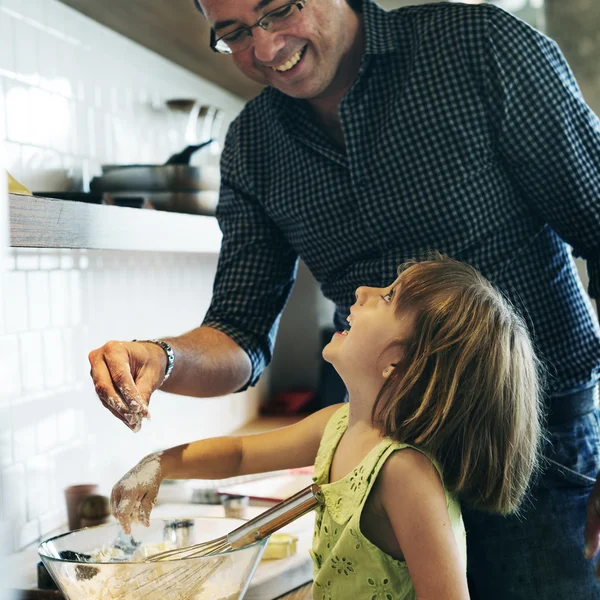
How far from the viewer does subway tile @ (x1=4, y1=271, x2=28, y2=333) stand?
62.4 inches

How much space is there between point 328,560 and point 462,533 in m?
0.19

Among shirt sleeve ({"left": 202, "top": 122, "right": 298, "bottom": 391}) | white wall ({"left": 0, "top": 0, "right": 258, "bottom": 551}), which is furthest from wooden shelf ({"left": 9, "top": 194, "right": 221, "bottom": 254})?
white wall ({"left": 0, "top": 0, "right": 258, "bottom": 551})

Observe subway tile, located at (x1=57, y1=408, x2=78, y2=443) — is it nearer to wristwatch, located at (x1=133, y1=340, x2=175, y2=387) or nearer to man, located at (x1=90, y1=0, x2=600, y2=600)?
man, located at (x1=90, y1=0, x2=600, y2=600)

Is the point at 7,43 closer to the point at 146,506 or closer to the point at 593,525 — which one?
the point at 146,506

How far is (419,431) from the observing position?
110 cm

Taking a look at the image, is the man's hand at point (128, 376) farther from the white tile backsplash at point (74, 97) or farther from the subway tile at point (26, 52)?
the subway tile at point (26, 52)

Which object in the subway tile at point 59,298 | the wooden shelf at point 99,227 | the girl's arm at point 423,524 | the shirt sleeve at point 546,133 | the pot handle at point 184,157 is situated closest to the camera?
the girl's arm at point 423,524

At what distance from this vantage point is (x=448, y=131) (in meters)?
1.32


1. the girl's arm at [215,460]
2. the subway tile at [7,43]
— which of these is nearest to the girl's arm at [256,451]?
the girl's arm at [215,460]

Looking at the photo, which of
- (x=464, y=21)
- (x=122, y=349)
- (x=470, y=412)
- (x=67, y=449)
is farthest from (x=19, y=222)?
(x=67, y=449)

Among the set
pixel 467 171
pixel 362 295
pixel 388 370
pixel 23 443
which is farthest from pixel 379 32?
pixel 23 443

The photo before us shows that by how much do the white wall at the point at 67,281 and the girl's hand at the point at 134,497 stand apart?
15.4 inches

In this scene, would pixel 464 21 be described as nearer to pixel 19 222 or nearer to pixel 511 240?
→ pixel 511 240

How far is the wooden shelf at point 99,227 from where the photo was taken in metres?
1.11
